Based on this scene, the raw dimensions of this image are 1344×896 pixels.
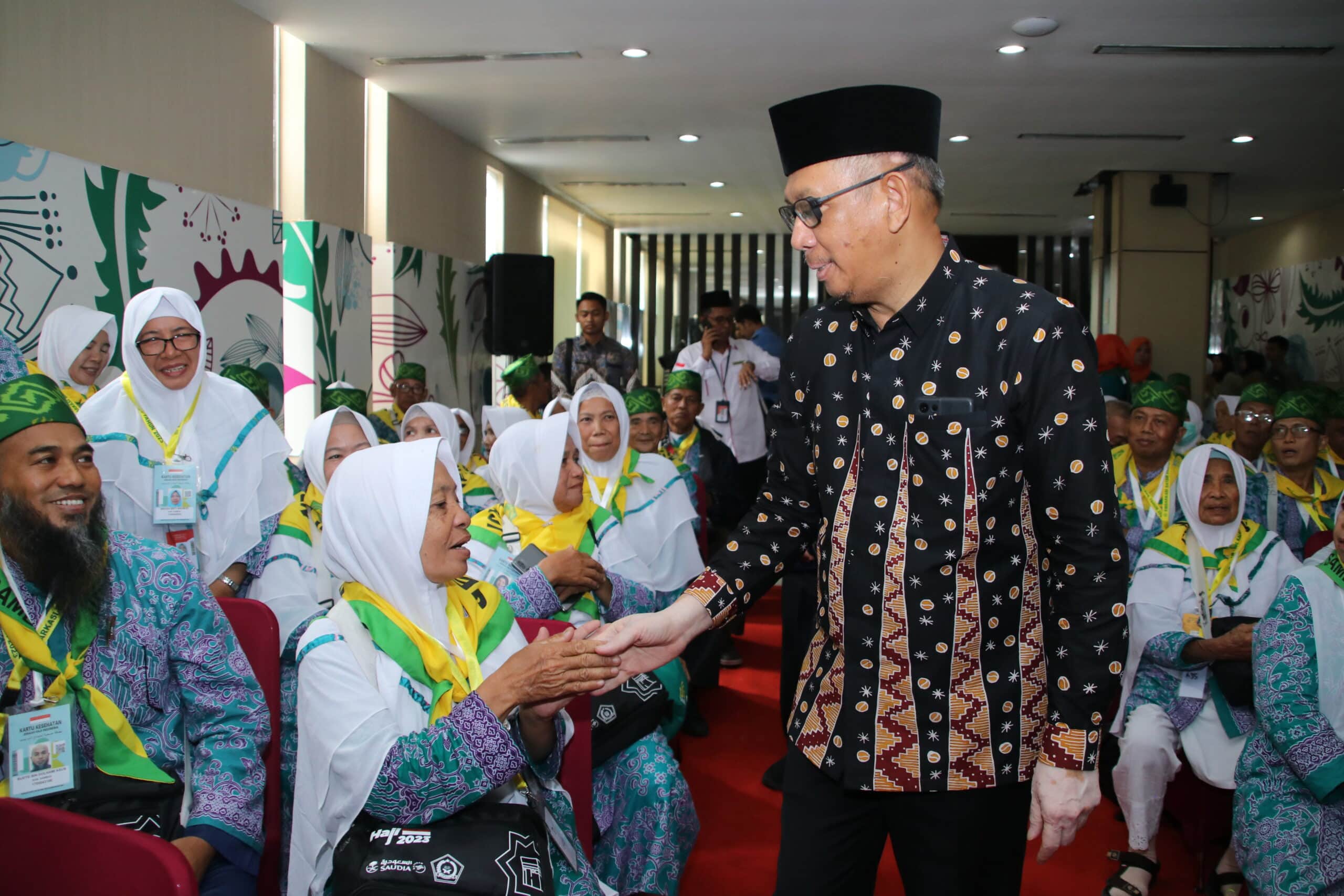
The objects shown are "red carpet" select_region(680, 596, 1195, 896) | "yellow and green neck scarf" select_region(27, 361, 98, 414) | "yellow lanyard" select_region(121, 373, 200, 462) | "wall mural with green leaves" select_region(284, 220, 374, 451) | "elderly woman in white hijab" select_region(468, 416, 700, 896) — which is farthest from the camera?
"wall mural with green leaves" select_region(284, 220, 374, 451)

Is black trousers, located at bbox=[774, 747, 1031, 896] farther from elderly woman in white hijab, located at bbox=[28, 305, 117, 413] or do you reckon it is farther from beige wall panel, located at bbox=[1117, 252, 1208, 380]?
beige wall panel, located at bbox=[1117, 252, 1208, 380]

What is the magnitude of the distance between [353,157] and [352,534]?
575 centimetres

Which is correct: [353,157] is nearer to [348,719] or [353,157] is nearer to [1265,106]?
[348,719]

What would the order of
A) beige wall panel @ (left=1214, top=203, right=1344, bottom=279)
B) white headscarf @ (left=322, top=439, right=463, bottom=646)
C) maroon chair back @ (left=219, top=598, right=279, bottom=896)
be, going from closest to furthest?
1. white headscarf @ (left=322, top=439, right=463, bottom=646)
2. maroon chair back @ (left=219, top=598, right=279, bottom=896)
3. beige wall panel @ (left=1214, top=203, right=1344, bottom=279)

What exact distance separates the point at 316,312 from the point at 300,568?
394cm

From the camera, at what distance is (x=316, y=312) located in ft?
21.2

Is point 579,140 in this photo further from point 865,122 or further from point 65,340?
point 865,122

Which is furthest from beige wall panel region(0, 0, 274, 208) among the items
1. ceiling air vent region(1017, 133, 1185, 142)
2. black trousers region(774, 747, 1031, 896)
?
ceiling air vent region(1017, 133, 1185, 142)

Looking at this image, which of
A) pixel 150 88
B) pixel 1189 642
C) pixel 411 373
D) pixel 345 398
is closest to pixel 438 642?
pixel 1189 642

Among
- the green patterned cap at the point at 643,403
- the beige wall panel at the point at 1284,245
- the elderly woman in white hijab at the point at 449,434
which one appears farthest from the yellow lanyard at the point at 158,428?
the beige wall panel at the point at 1284,245

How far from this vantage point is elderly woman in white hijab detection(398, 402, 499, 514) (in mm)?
3889

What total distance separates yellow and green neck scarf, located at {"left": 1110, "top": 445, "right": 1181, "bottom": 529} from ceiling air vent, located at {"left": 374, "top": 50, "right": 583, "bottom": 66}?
423 cm

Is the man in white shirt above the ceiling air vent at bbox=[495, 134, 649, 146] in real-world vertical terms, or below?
below

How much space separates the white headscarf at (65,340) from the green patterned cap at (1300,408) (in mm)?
4887
